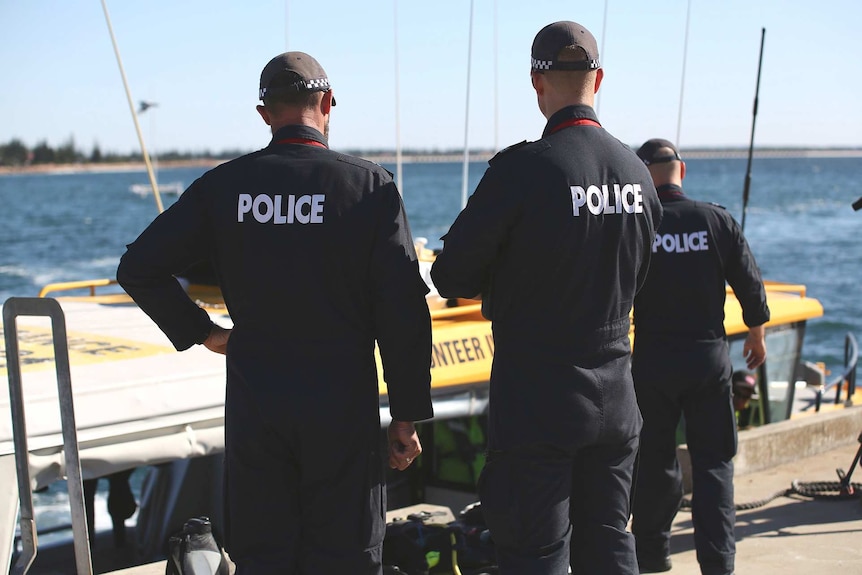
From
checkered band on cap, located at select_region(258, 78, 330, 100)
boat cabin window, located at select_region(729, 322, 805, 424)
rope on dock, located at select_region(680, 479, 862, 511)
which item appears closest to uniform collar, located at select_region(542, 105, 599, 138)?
checkered band on cap, located at select_region(258, 78, 330, 100)

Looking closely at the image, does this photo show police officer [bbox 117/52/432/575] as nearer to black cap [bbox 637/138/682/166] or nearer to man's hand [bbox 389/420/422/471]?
man's hand [bbox 389/420/422/471]

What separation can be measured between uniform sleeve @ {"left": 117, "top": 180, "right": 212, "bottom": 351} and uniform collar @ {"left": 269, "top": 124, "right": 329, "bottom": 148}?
0.29 m

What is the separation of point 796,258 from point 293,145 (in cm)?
4011

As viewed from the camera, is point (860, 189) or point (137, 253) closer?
point (137, 253)

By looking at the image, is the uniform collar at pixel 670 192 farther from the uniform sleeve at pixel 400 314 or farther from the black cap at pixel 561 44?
the uniform sleeve at pixel 400 314

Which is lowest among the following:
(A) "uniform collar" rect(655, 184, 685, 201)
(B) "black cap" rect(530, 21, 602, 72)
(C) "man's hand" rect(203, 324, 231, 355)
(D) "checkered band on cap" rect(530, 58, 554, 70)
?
(C) "man's hand" rect(203, 324, 231, 355)

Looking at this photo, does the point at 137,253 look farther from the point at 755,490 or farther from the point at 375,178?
the point at 755,490

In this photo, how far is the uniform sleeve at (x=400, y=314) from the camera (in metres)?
2.75

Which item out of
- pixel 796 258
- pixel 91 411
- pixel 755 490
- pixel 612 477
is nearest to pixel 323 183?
pixel 612 477

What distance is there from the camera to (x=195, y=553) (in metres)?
3.57

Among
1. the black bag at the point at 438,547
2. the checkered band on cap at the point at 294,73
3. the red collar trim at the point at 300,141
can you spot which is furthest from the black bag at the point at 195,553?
the checkered band on cap at the point at 294,73

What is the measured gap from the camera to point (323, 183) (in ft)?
8.97

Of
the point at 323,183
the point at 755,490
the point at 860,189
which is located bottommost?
the point at 860,189

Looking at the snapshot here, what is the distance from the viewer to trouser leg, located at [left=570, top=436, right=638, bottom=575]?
2.98 m
